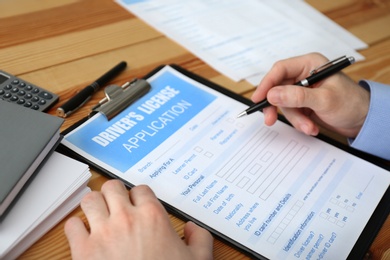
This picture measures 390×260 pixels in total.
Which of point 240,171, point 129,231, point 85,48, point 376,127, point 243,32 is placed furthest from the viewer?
point 243,32

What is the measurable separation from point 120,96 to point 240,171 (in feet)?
0.78

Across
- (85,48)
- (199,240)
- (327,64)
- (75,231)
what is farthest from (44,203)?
(327,64)

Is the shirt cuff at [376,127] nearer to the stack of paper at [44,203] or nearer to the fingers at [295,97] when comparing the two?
the fingers at [295,97]

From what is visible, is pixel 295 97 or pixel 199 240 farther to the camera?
pixel 295 97

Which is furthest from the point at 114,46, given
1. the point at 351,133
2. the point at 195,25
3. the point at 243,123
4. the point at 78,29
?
the point at 351,133

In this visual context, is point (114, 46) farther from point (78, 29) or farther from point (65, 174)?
point (65, 174)

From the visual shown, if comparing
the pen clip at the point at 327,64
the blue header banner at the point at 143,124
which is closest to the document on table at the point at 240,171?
the blue header banner at the point at 143,124

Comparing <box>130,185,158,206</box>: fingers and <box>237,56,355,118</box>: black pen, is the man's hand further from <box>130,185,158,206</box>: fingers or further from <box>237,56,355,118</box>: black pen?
A: <box>237,56,355,118</box>: black pen

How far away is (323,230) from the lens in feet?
1.92

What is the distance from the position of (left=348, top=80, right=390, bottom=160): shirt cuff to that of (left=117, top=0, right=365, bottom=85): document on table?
0.20 m

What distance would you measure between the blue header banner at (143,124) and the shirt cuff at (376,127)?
0.84 ft

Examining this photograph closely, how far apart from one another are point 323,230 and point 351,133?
232 mm

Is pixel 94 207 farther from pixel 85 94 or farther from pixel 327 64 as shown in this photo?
pixel 327 64

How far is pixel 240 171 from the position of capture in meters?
0.64
